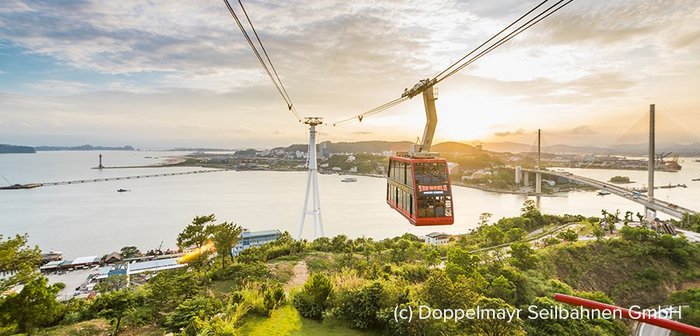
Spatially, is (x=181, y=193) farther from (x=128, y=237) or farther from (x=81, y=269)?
(x=81, y=269)

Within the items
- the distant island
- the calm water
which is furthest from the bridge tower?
the distant island

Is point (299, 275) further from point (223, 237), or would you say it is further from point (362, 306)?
point (362, 306)

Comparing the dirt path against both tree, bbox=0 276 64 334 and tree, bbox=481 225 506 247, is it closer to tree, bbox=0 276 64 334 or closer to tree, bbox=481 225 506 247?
tree, bbox=0 276 64 334

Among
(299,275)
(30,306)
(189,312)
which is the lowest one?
(299,275)

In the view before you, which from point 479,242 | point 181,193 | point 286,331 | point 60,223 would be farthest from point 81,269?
point 181,193

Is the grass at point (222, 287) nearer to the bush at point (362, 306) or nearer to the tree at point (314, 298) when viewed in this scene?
the tree at point (314, 298)

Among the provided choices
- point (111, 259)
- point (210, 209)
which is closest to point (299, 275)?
point (111, 259)
